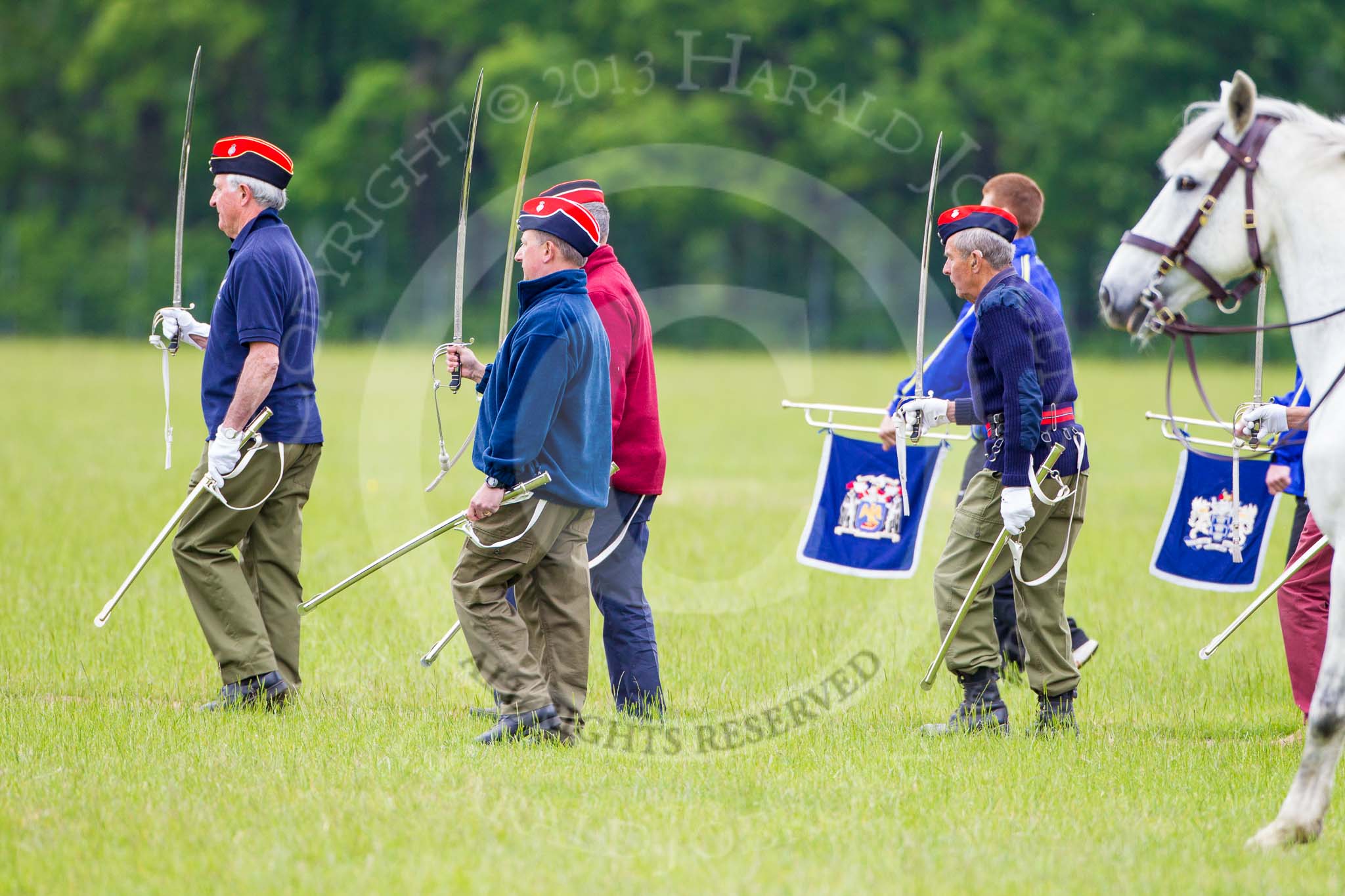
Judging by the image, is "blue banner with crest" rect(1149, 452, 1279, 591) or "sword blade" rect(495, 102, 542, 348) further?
"blue banner with crest" rect(1149, 452, 1279, 591)

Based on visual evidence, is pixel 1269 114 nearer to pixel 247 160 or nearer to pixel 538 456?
pixel 538 456

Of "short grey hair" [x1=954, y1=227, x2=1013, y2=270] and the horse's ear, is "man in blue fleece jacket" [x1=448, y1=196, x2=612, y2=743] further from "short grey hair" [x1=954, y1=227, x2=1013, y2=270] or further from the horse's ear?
the horse's ear

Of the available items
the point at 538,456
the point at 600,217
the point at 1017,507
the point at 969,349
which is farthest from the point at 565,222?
the point at 1017,507

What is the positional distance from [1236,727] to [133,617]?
19.8 ft

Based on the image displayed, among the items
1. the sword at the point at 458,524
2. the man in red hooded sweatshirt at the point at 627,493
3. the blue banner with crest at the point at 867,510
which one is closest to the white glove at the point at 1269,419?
the blue banner with crest at the point at 867,510

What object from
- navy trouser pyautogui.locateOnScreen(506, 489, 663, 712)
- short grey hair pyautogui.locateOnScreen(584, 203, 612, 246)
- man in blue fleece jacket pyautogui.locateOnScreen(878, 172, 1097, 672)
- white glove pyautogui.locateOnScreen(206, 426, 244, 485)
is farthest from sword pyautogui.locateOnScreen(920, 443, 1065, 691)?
white glove pyautogui.locateOnScreen(206, 426, 244, 485)

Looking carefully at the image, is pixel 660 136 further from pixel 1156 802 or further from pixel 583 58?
pixel 1156 802

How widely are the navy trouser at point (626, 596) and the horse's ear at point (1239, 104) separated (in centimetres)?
294

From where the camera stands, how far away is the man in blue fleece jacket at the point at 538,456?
5.91 meters

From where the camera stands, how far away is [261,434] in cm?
671

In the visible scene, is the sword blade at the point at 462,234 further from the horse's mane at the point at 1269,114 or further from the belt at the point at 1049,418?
the horse's mane at the point at 1269,114

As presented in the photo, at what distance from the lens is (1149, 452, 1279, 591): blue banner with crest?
7.36 meters

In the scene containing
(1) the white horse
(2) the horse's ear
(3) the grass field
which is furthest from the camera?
(2) the horse's ear

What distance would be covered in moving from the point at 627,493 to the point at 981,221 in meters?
1.96
